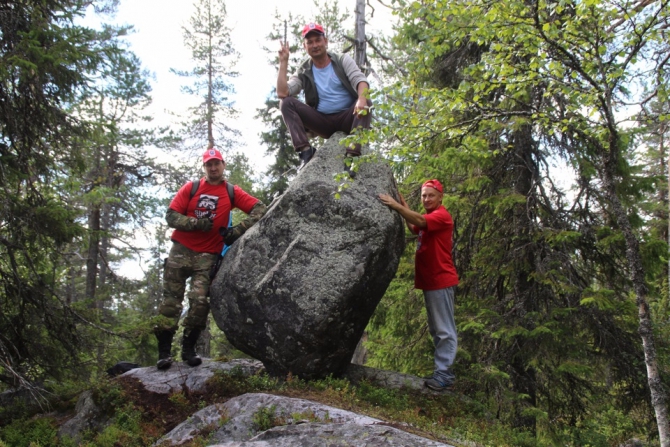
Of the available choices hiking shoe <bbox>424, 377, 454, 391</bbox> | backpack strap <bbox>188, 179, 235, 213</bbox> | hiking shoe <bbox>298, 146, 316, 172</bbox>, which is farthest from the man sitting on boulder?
hiking shoe <bbox>424, 377, 454, 391</bbox>

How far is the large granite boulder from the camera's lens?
6.38 meters

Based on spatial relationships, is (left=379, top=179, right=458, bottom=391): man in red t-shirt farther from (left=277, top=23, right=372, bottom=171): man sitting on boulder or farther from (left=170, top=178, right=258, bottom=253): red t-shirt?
(left=170, top=178, right=258, bottom=253): red t-shirt

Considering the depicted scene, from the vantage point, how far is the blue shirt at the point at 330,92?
24.3ft

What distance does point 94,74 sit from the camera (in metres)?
8.89

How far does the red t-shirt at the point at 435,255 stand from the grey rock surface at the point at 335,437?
2442 millimetres

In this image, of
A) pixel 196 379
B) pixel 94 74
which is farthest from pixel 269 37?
pixel 196 379

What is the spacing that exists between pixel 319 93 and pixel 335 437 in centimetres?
493

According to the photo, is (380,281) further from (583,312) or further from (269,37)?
(269,37)

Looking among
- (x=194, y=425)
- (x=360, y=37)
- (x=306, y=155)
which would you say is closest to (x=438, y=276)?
(x=306, y=155)

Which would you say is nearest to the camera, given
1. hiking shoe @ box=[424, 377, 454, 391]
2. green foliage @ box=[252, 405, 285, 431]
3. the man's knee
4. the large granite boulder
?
green foliage @ box=[252, 405, 285, 431]

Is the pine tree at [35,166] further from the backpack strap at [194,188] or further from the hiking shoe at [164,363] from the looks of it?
the backpack strap at [194,188]

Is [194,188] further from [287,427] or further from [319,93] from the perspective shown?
[287,427]

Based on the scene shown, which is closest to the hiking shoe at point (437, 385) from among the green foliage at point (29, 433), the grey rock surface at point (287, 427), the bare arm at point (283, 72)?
the grey rock surface at point (287, 427)

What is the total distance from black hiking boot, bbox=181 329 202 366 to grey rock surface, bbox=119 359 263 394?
9 centimetres
